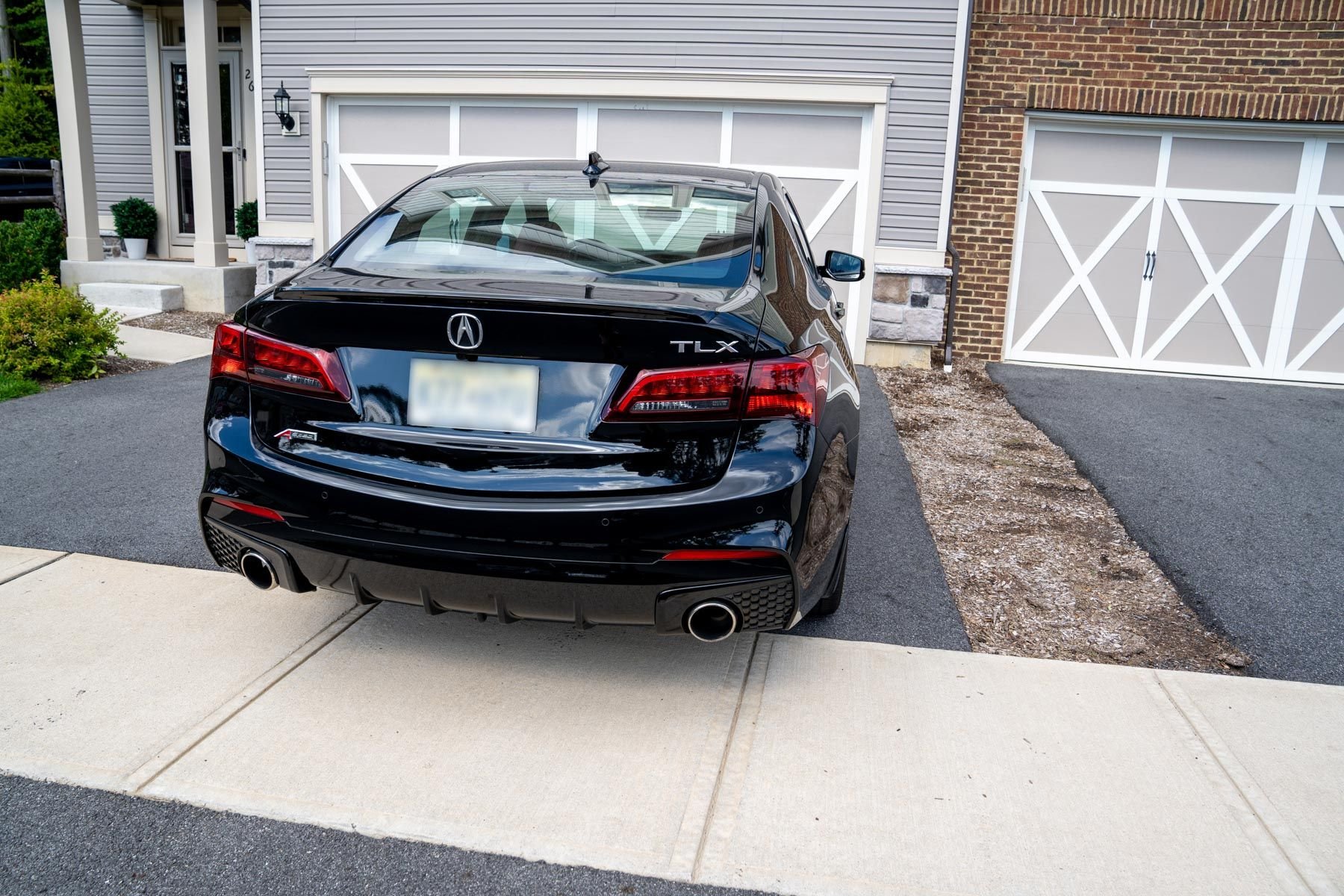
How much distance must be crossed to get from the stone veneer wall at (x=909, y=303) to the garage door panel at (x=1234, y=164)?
2471 millimetres

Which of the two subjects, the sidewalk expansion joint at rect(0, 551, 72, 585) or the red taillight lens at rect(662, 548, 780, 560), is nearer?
the red taillight lens at rect(662, 548, 780, 560)

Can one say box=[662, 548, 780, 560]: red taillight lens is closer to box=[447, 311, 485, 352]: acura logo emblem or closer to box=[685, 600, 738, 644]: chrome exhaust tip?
box=[685, 600, 738, 644]: chrome exhaust tip

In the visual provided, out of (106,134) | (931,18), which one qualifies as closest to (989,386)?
(931,18)

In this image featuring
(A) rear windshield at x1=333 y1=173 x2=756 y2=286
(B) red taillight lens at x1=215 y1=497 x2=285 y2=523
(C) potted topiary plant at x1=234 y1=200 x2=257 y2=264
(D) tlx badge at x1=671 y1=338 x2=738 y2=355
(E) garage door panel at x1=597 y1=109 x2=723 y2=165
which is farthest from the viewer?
(C) potted topiary plant at x1=234 y1=200 x2=257 y2=264

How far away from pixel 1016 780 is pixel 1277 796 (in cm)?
69

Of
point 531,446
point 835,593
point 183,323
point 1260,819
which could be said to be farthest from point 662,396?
point 183,323

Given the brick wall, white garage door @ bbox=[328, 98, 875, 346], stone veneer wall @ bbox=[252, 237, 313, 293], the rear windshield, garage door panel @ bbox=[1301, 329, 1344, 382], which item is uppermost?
the brick wall

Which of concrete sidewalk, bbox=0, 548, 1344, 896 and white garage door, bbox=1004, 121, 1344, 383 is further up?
white garage door, bbox=1004, 121, 1344, 383

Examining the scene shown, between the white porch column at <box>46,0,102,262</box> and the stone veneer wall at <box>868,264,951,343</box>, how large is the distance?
8.72 m

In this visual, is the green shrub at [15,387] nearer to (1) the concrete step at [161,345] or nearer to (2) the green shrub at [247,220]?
(1) the concrete step at [161,345]

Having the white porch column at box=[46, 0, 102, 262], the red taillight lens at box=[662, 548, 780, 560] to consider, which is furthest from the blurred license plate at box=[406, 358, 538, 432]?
the white porch column at box=[46, 0, 102, 262]

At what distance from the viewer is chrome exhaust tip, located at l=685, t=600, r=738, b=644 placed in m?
2.68

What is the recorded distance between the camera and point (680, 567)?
103 inches

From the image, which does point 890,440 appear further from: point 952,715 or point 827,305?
point 952,715
